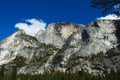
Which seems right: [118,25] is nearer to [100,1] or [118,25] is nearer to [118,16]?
[118,16]

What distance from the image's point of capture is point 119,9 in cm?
2730

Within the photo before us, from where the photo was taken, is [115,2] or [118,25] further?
[118,25]

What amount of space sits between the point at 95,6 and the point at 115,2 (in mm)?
2273

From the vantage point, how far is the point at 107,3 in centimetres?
2728

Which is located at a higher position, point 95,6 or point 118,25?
point 95,6

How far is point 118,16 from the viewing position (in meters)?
27.8

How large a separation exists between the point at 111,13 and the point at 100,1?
1.62 meters

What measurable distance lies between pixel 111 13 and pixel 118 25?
5.74 feet

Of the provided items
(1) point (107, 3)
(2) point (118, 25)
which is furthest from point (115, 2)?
(2) point (118, 25)

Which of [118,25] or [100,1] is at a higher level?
[100,1]

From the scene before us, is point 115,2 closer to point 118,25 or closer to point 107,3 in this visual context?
point 107,3

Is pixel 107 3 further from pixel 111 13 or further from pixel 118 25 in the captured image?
pixel 118 25

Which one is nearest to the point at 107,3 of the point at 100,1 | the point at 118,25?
the point at 100,1

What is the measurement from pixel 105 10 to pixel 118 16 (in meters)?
1.43
